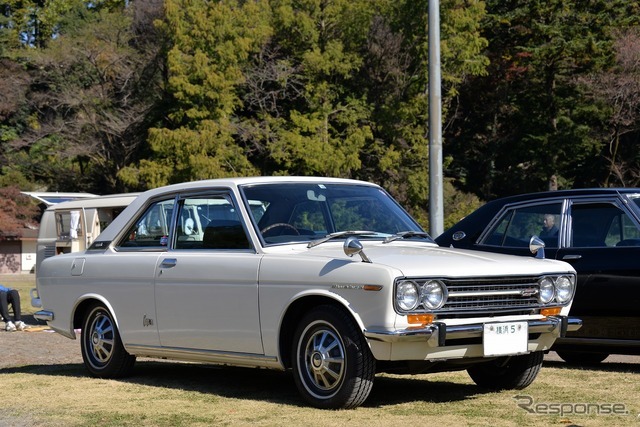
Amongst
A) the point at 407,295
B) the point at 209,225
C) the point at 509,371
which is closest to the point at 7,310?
the point at 209,225

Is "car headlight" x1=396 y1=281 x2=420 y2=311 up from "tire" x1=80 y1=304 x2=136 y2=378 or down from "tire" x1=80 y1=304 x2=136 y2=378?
up

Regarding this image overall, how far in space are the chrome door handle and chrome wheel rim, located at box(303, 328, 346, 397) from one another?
175cm

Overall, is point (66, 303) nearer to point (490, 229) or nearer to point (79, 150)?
point (490, 229)

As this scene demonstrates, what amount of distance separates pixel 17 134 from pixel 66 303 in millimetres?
51686

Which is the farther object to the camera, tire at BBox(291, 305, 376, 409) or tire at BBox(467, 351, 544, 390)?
tire at BBox(467, 351, 544, 390)

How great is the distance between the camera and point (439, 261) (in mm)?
7844

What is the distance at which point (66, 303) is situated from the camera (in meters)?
10.6

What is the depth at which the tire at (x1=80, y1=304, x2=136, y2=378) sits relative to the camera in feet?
33.1

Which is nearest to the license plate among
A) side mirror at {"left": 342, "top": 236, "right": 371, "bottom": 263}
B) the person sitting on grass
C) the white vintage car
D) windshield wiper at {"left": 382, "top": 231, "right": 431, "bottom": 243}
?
the white vintage car

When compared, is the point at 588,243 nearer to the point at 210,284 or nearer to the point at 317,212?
the point at 317,212

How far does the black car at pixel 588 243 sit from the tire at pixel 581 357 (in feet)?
0.03

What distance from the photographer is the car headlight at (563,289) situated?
8.43m

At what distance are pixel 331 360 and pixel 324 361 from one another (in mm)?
54

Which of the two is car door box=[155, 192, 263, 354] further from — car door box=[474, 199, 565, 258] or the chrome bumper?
car door box=[474, 199, 565, 258]
